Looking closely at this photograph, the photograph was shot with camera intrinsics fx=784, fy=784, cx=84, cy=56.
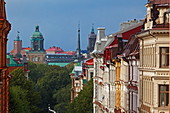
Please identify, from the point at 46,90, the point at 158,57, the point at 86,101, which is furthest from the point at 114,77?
the point at 46,90

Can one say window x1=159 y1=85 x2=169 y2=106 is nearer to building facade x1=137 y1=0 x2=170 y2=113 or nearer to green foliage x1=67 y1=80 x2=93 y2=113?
building facade x1=137 y1=0 x2=170 y2=113

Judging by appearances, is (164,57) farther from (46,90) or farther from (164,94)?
(46,90)

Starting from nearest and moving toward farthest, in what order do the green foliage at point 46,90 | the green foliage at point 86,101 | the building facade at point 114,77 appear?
the building facade at point 114,77, the green foliage at point 86,101, the green foliage at point 46,90

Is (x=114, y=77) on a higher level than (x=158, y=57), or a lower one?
lower

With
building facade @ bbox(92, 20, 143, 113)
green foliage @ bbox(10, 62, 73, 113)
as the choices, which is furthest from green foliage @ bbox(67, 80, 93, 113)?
building facade @ bbox(92, 20, 143, 113)

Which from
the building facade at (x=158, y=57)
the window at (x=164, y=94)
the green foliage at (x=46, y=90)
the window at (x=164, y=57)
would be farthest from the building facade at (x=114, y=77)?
the green foliage at (x=46, y=90)

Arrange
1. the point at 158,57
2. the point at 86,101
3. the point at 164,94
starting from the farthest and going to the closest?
1. the point at 86,101
2. the point at 158,57
3. the point at 164,94

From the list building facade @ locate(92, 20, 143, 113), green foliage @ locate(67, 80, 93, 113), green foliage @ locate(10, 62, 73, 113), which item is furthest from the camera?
green foliage @ locate(10, 62, 73, 113)

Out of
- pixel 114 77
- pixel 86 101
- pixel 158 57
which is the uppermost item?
pixel 158 57

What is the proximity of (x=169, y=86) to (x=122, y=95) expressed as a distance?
21.0 meters

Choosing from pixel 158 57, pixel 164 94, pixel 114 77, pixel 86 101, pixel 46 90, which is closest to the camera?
pixel 164 94

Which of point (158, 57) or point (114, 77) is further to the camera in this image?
point (114, 77)

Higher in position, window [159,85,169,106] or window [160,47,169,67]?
window [160,47,169,67]

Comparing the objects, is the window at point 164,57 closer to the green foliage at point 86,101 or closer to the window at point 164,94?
the window at point 164,94
